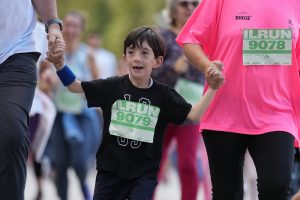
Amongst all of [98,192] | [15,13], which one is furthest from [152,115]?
[15,13]

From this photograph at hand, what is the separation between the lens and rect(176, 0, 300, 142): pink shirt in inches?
211

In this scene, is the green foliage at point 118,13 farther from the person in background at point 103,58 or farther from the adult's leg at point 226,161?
the adult's leg at point 226,161

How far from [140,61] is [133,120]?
14.0 inches

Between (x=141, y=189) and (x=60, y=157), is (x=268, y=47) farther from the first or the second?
(x=60, y=157)

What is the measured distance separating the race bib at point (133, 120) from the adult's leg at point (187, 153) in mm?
1967

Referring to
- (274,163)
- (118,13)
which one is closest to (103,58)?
(274,163)

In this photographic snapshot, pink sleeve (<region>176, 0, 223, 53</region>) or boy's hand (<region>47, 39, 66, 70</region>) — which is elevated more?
pink sleeve (<region>176, 0, 223, 53</region>)

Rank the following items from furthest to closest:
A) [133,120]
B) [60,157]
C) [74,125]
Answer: [74,125]
[60,157]
[133,120]

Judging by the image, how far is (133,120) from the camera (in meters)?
5.66

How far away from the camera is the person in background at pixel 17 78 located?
4.66m

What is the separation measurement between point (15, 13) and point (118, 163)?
113 cm

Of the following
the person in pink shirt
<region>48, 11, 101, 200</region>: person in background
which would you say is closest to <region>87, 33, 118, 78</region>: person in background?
<region>48, 11, 101, 200</region>: person in background

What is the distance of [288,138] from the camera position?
530 centimetres

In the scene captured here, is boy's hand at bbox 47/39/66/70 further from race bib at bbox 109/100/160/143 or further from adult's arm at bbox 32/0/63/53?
race bib at bbox 109/100/160/143
